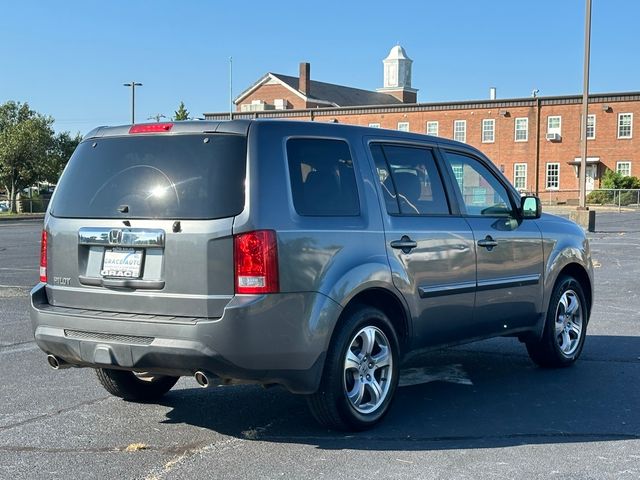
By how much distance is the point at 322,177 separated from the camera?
5.36 meters

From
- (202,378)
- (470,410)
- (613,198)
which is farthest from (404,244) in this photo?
(613,198)

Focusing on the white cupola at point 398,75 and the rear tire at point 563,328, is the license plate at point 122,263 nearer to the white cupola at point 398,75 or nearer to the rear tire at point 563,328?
the rear tire at point 563,328

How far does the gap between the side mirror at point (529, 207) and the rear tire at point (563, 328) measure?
0.80 m

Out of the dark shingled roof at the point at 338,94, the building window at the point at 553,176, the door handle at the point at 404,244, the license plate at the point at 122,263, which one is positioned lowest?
the license plate at the point at 122,263

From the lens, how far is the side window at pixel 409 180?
5.87 m

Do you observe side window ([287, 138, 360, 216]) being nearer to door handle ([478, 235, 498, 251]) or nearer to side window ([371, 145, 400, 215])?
side window ([371, 145, 400, 215])

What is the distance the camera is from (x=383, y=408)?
5570 millimetres

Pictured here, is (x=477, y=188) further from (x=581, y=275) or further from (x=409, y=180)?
(x=581, y=275)

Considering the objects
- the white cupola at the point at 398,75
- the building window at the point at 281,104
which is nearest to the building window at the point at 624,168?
the building window at the point at 281,104

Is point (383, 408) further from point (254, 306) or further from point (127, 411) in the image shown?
point (127, 411)

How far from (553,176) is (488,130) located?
5.74 meters

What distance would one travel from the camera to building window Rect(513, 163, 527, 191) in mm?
61147

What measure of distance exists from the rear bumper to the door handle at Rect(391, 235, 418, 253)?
77 centimetres

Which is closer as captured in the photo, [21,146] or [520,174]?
[21,146]
